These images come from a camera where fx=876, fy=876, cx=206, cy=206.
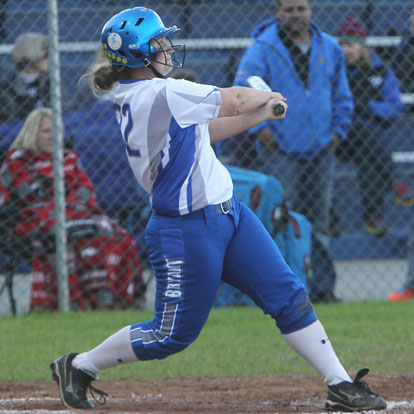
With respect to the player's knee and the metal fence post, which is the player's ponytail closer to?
the player's knee

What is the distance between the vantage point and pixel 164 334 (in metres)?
4.03

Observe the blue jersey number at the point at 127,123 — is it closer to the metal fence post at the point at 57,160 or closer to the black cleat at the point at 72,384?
the black cleat at the point at 72,384

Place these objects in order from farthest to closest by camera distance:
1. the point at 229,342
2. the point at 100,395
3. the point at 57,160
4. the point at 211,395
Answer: the point at 57,160, the point at 229,342, the point at 211,395, the point at 100,395

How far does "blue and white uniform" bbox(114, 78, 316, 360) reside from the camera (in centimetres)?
382

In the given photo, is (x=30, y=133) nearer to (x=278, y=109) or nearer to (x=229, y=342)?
(x=229, y=342)

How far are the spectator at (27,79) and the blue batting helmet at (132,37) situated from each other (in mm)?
4007

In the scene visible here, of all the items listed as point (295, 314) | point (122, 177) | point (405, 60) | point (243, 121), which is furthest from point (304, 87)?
point (295, 314)

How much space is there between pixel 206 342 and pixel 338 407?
7.50 feet

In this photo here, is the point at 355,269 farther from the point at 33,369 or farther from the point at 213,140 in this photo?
the point at 213,140

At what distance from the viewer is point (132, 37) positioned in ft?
12.6

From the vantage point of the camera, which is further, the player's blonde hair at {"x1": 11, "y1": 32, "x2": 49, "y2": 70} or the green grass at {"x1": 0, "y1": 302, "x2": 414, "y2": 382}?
the player's blonde hair at {"x1": 11, "y1": 32, "x2": 49, "y2": 70}

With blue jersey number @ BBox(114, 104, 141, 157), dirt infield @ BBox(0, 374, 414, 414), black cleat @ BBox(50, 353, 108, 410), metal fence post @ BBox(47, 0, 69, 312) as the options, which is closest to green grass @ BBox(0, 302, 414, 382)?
dirt infield @ BBox(0, 374, 414, 414)

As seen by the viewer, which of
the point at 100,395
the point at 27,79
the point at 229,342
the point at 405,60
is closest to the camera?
the point at 100,395

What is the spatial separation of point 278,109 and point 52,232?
388 cm
